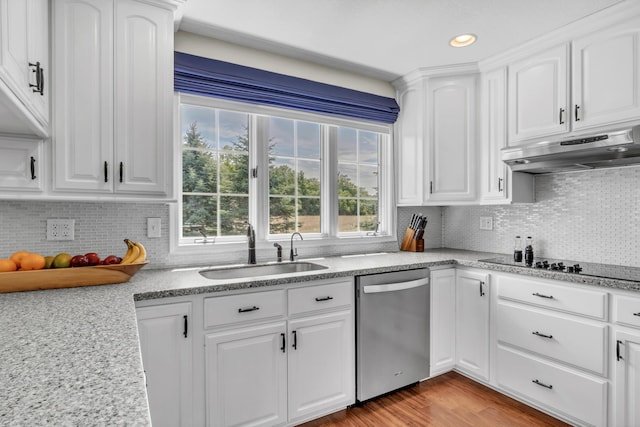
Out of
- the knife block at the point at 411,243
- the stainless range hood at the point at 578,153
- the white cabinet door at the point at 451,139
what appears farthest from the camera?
the knife block at the point at 411,243

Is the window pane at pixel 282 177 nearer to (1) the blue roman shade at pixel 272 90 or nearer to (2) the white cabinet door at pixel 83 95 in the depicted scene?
(1) the blue roman shade at pixel 272 90

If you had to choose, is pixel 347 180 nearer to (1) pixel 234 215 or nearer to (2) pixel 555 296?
(1) pixel 234 215

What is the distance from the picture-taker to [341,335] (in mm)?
2094

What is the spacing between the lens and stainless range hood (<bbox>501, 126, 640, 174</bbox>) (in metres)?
1.84

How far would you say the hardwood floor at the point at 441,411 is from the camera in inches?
79.8

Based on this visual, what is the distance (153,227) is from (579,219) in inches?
112

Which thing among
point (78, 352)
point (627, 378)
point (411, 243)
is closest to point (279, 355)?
point (78, 352)

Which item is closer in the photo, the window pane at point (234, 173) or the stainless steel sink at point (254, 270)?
the stainless steel sink at point (254, 270)

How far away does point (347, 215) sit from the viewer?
299cm

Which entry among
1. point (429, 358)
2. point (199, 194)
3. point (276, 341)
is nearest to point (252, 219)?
point (199, 194)

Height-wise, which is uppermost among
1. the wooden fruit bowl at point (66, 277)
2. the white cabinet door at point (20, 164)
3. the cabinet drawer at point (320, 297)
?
the white cabinet door at point (20, 164)

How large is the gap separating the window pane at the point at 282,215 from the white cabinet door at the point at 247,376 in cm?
91

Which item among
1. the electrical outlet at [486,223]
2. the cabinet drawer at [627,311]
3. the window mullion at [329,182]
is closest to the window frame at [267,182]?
the window mullion at [329,182]

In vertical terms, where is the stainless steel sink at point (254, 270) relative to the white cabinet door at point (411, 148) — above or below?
below
